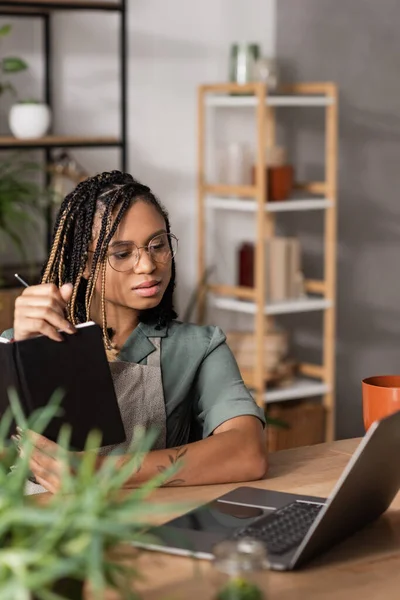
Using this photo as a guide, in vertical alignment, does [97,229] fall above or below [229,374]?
above

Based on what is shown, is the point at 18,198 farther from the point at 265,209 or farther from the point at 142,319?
the point at 142,319

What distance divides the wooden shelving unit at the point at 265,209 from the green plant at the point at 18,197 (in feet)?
2.41

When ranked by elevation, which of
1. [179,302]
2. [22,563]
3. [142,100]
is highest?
[142,100]

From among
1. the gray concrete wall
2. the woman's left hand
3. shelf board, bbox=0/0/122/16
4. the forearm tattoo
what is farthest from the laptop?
the gray concrete wall

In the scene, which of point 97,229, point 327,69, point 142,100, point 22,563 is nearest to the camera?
point 22,563

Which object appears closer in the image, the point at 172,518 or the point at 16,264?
the point at 172,518

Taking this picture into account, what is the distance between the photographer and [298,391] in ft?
14.1

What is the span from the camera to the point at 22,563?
853 millimetres

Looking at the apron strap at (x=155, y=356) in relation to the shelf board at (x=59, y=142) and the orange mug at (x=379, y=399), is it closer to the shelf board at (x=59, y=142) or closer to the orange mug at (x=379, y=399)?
the orange mug at (x=379, y=399)

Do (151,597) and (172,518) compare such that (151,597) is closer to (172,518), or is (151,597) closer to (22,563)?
(172,518)

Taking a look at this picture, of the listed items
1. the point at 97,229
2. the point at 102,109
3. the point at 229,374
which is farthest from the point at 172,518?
the point at 102,109

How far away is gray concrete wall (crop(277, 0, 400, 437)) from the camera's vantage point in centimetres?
465

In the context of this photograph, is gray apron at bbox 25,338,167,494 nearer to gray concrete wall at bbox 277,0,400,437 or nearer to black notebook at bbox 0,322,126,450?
black notebook at bbox 0,322,126,450

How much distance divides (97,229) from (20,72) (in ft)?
7.06
